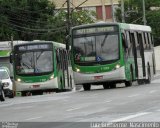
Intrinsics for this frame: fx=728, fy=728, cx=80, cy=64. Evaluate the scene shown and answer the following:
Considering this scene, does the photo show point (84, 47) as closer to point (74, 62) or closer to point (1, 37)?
point (74, 62)

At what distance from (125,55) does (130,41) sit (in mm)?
2066

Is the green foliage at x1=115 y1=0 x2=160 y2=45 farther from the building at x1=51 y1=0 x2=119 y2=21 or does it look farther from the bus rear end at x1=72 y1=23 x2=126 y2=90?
the bus rear end at x1=72 y1=23 x2=126 y2=90

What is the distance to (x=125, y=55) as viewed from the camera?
37.4 m

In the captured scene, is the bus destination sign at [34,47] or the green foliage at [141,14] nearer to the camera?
the bus destination sign at [34,47]

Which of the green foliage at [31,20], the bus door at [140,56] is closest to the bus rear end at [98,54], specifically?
the bus door at [140,56]

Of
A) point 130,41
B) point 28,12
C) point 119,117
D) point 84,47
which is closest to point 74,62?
point 84,47

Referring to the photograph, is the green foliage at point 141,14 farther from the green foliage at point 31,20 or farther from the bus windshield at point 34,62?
the bus windshield at point 34,62

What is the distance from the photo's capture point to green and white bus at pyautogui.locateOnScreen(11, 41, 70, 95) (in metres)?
41.6

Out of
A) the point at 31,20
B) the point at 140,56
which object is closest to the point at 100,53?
the point at 140,56

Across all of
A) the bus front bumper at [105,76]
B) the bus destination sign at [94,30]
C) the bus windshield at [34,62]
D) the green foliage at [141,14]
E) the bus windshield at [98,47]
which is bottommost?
the bus front bumper at [105,76]

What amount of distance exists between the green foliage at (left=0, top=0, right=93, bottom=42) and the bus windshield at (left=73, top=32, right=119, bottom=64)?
1561 inches

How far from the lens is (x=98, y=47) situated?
36.7 meters

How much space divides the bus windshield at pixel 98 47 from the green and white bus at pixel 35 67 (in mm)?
5361

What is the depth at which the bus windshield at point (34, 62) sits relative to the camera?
4178 centimetres
